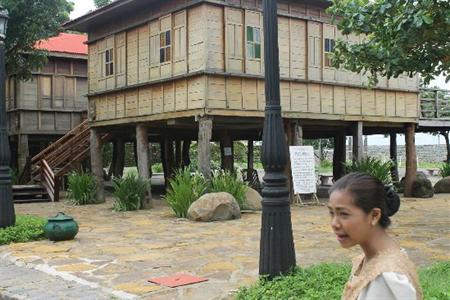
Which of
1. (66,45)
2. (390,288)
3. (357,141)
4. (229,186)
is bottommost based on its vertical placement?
(229,186)

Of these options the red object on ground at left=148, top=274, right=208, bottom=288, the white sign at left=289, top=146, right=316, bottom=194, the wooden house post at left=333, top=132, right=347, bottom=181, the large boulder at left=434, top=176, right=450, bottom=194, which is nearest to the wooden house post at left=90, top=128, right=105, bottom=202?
the white sign at left=289, top=146, right=316, bottom=194

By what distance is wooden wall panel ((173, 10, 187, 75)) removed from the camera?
46.5ft

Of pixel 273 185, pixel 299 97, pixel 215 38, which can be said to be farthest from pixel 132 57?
pixel 273 185

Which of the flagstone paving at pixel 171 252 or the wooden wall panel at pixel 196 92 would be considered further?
the wooden wall panel at pixel 196 92

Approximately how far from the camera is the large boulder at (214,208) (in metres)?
12.2

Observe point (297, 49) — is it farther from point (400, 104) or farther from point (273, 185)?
A: point (273, 185)

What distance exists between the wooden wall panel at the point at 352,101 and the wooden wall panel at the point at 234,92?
4037mm

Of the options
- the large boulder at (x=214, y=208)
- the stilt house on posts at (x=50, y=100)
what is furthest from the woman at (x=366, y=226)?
the stilt house on posts at (x=50, y=100)

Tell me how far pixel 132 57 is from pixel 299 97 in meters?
4.97

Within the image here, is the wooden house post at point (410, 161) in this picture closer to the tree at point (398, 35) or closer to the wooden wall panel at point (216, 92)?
the wooden wall panel at point (216, 92)

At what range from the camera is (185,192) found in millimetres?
13070

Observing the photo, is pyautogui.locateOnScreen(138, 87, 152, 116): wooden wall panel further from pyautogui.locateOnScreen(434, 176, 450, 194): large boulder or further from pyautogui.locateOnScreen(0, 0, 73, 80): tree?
pyautogui.locateOnScreen(434, 176, 450, 194): large boulder

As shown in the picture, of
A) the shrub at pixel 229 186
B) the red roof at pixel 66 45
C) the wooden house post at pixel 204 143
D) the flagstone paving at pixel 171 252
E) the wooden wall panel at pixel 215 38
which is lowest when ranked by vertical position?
the flagstone paving at pixel 171 252

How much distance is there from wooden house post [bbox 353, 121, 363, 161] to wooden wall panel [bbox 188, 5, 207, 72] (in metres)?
5.85
